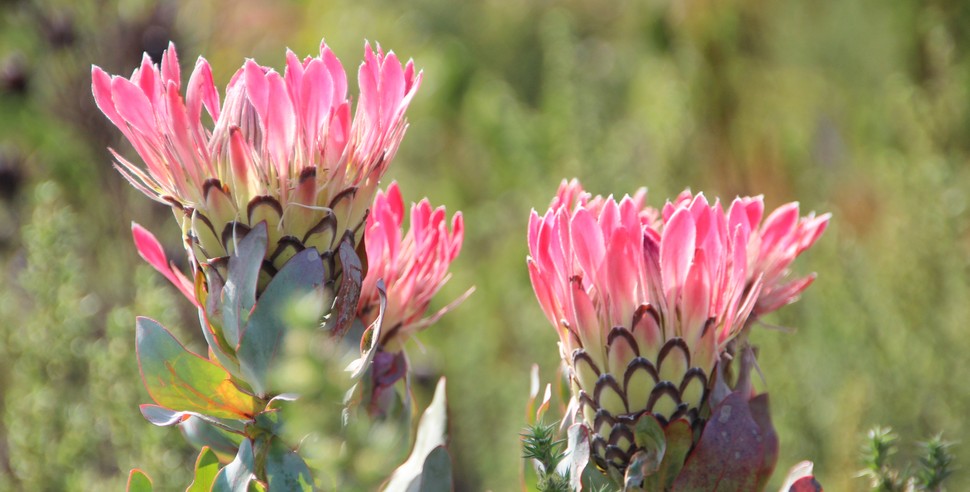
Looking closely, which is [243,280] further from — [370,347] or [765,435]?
[765,435]

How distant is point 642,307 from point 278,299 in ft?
0.71

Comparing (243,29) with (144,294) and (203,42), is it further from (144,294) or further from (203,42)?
(144,294)

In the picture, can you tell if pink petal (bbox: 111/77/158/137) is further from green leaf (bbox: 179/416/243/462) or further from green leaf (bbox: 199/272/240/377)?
green leaf (bbox: 179/416/243/462)

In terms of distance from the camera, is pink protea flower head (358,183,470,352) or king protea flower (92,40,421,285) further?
pink protea flower head (358,183,470,352)

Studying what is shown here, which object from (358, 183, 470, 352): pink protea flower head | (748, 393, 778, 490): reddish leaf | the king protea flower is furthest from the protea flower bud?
(748, 393, 778, 490): reddish leaf

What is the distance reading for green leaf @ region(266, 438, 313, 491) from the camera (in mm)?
545

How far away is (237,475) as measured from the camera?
55 centimetres

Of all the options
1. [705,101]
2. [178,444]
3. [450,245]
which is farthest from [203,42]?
[450,245]

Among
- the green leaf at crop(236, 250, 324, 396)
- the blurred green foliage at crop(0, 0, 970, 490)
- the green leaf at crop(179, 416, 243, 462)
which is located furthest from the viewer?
the blurred green foliage at crop(0, 0, 970, 490)

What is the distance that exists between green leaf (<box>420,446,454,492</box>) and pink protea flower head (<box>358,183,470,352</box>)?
10cm

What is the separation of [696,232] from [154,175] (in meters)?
0.33

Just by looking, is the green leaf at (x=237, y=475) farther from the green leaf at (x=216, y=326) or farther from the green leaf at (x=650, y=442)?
the green leaf at (x=650, y=442)

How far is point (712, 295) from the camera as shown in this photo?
1.96 ft

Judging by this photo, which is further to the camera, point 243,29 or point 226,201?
point 243,29
